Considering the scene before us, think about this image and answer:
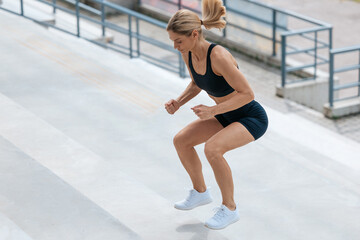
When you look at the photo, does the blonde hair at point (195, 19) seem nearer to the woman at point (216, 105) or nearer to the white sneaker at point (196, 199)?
the woman at point (216, 105)

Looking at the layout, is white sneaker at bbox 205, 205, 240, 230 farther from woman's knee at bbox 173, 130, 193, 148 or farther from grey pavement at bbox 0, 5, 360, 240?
woman's knee at bbox 173, 130, 193, 148

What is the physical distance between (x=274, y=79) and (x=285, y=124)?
4181 millimetres

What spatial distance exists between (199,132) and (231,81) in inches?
23.8

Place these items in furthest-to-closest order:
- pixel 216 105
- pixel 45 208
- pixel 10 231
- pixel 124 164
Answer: pixel 124 164
pixel 45 208
pixel 10 231
pixel 216 105

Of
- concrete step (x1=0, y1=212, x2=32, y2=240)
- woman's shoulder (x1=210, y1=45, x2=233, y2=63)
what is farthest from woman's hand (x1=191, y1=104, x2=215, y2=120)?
concrete step (x1=0, y1=212, x2=32, y2=240)

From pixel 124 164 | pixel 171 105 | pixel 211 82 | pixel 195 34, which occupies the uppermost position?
pixel 195 34

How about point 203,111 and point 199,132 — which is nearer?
point 203,111

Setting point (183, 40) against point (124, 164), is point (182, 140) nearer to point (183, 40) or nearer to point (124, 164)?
point (183, 40)

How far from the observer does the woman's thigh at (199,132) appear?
18.1ft

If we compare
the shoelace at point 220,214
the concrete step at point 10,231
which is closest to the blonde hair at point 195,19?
the shoelace at point 220,214

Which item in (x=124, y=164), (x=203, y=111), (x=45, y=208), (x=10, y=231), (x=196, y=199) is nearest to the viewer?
(x=203, y=111)

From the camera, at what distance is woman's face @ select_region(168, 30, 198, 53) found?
508 cm

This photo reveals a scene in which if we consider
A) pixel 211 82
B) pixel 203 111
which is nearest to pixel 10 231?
pixel 203 111

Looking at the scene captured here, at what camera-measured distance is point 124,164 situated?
7.44 meters
